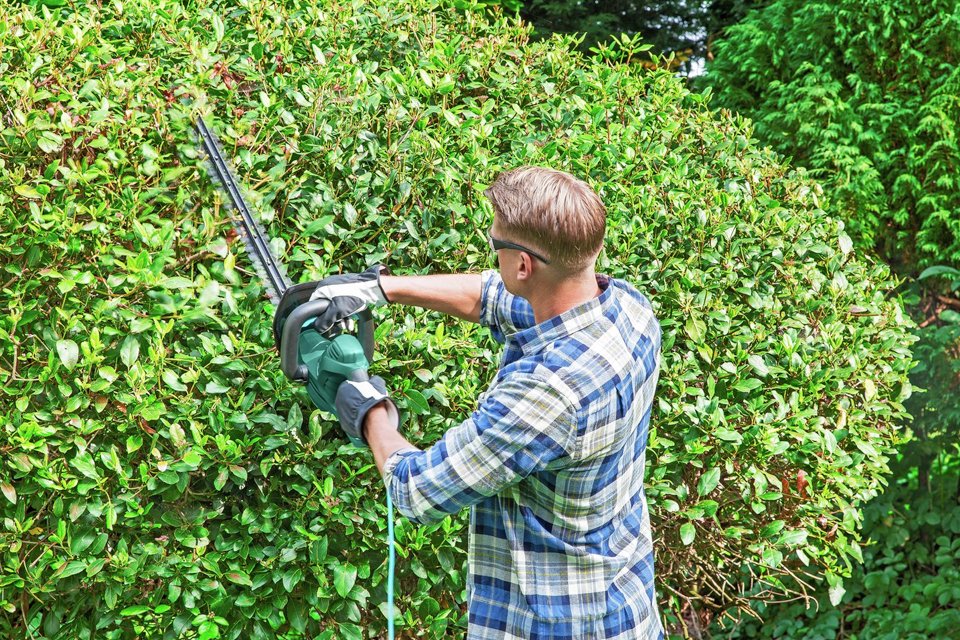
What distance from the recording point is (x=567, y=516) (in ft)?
6.47

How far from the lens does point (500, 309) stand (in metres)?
2.43

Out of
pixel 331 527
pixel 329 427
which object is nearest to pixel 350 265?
pixel 329 427

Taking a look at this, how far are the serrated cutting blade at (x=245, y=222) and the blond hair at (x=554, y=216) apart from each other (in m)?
0.75

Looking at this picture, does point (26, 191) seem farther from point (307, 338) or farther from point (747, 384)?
point (747, 384)

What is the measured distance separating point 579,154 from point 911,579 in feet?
11.0

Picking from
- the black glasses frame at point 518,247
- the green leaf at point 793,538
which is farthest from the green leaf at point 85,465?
the green leaf at point 793,538

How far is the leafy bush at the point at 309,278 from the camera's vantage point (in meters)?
2.37

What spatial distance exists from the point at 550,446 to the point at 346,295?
2.23 ft

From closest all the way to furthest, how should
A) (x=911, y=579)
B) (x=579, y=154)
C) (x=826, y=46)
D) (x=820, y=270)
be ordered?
(x=579, y=154), (x=820, y=270), (x=911, y=579), (x=826, y=46)

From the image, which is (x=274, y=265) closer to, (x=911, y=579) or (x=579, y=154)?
(x=579, y=154)

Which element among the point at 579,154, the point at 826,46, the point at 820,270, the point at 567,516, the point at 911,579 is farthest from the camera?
the point at 826,46

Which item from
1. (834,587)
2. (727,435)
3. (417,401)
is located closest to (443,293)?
(417,401)

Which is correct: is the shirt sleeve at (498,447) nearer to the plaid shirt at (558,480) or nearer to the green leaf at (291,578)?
Result: the plaid shirt at (558,480)

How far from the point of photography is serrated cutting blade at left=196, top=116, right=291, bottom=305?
8.11 feet
